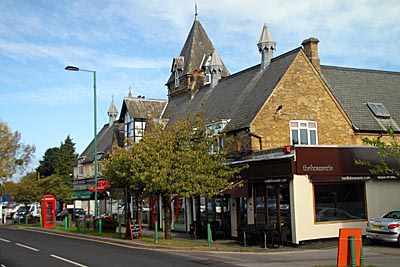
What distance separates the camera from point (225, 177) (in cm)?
2317

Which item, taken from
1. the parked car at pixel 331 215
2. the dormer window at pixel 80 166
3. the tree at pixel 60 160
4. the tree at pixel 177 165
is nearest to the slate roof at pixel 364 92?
the parked car at pixel 331 215

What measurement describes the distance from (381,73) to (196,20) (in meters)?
22.0

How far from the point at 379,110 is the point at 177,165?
14797 millimetres

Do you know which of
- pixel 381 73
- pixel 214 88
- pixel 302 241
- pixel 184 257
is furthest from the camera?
pixel 214 88

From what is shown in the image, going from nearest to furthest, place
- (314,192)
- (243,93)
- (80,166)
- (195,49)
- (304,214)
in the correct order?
(304,214), (314,192), (243,93), (195,49), (80,166)

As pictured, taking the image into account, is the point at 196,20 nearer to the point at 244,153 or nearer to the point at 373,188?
the point at 244,153

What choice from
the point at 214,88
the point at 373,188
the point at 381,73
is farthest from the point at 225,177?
the point at 381,73

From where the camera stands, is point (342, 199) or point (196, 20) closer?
point (342, 199)

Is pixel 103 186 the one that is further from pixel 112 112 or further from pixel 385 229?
pixel 112 112

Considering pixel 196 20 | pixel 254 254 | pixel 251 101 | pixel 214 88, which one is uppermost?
pixel 196 20

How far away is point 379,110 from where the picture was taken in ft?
97.6

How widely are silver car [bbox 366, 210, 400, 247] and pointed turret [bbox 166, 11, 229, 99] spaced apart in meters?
22.6

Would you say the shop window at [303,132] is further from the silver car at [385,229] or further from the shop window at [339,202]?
the silver car at [385,229]

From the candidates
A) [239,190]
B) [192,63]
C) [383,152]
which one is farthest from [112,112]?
[383,152]
